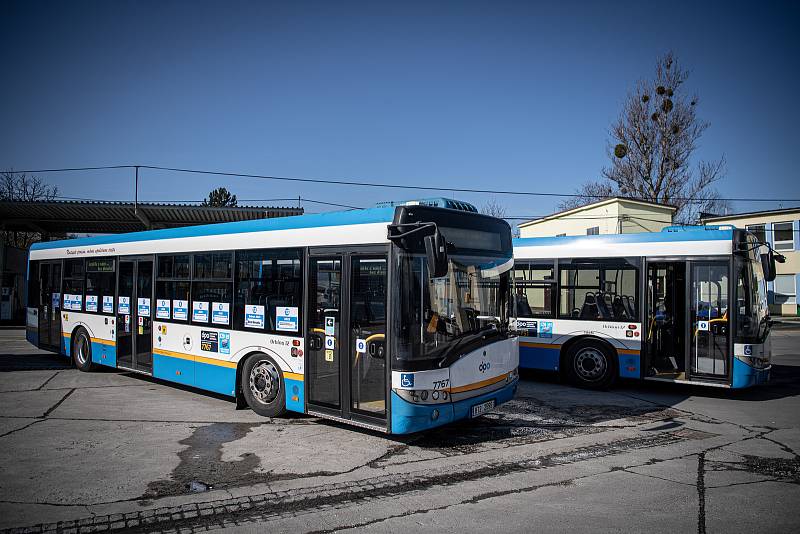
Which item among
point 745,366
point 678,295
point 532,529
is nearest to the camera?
point 532,529

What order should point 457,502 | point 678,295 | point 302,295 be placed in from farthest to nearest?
point 678,295, point 302,295, point 457,502

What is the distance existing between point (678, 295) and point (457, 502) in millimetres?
7871

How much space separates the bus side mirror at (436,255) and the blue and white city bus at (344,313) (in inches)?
0.5

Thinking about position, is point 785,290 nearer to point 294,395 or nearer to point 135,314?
point 294,395

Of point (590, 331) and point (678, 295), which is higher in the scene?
point (678, 295)

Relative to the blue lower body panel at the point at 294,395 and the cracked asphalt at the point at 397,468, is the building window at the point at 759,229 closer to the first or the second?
the cracked asphalt at the point at 397,468

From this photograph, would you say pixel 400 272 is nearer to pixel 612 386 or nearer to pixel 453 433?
pixel 453 433

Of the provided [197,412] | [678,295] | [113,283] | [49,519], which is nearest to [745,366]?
[678,295]

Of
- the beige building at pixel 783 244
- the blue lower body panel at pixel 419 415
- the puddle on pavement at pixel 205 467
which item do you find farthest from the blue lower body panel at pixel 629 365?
the beige building at pixel 783 244

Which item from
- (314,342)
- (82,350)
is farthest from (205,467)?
(82,350)

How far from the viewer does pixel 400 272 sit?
683 cm

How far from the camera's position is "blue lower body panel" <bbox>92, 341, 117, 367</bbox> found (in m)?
11.9

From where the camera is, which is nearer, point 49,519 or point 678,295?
point 49,519

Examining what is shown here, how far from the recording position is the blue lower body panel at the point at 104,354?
11945 millimetres
